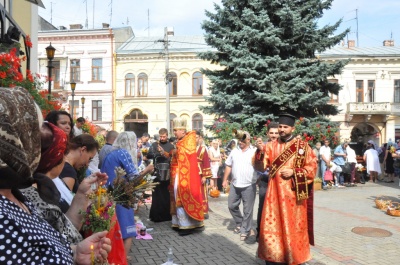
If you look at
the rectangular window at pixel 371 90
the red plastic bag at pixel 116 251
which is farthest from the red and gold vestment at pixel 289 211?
the rectangular window at pixel 371 90

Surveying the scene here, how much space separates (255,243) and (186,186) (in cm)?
171

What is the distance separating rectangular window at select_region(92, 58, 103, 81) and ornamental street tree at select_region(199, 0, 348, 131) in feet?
65.1

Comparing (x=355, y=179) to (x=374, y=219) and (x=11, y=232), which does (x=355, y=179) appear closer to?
(x=374, y=219)

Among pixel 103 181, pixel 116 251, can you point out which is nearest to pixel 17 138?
pixel 103 181

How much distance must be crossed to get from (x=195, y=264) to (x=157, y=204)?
3.09 metres

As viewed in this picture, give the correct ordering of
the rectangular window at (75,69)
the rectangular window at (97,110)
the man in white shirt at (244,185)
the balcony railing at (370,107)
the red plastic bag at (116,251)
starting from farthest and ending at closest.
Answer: the rectangular window at (75,69) → the rectangular window at (97,110) → the balcony railing at (370,107) → the man in white shirt at (244,185) → the red plastic bag at (116,251)

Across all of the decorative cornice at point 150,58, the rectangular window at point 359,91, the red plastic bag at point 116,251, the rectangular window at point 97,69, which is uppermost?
the decorative cornice at point 150,58

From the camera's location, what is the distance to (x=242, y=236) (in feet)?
22.5

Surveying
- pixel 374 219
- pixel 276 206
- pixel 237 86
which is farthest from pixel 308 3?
pixel 276 206

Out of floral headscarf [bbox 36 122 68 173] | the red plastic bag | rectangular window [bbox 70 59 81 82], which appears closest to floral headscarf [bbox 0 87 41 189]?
floral headscarf [bbox 36 122 68 173]

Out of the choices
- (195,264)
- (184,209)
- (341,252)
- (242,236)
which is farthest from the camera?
(184,209)

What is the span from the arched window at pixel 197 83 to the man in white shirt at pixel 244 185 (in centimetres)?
2689

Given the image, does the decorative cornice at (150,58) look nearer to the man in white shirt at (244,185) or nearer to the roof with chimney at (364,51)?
the roof with chimney at (364,51)

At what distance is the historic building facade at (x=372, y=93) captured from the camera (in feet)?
109
